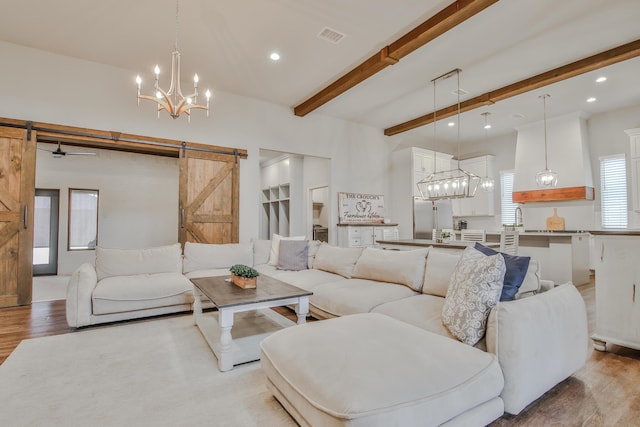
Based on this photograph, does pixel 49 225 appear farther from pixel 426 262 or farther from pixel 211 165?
pixel 426 262

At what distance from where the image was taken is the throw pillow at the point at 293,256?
13.9 ft

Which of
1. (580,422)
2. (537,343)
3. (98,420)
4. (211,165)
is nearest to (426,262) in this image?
(537,343)

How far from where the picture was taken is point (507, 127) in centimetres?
719

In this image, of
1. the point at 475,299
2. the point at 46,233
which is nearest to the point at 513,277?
the point at 475,299

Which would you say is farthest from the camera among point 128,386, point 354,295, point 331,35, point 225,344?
point 331,35

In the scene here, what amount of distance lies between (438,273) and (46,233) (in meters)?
7.57

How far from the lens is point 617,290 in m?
2.57

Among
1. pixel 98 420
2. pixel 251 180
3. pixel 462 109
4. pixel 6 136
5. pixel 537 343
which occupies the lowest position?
pixel 98 420

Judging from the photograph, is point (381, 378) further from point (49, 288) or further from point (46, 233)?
point (46, 233)

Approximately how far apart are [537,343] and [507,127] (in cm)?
690

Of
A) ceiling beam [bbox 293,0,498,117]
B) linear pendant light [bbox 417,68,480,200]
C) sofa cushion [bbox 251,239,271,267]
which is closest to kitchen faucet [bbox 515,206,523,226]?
linear pendant light [bbox 417,68,480,200]

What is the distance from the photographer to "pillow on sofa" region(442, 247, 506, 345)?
1.81 m

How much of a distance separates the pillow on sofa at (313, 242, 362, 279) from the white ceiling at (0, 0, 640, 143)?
105 inches

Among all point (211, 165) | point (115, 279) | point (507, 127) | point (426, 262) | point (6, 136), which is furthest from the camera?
point (507, 127)
